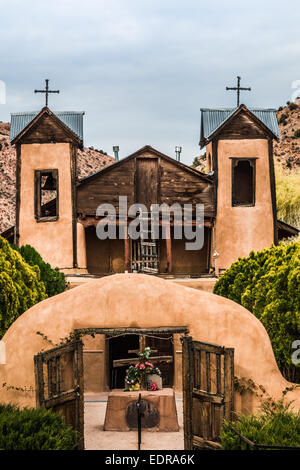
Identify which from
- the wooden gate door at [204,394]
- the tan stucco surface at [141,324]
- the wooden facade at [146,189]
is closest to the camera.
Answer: the wooden gate door at [204,394]

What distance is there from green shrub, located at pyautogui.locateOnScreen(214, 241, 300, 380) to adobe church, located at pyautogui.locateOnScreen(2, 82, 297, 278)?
814 centimetres

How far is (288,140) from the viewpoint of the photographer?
63656mm

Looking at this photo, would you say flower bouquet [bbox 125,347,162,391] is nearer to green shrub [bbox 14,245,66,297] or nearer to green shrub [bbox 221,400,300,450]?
green shrub [bbox 14,245,66,297]

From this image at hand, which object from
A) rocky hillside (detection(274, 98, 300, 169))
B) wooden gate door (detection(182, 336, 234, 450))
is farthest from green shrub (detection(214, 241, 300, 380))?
rocky hillside (detection(274, 98, 300, 169))

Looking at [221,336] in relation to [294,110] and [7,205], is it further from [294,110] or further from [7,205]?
[294,110]

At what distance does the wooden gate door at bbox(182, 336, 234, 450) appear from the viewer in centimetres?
1228

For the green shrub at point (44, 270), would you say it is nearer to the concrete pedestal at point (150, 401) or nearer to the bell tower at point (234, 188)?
the concrete pedestal at point (150, 401)

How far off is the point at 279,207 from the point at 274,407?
1079 inches

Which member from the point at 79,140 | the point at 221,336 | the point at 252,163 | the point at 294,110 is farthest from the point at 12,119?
the point at 294,110

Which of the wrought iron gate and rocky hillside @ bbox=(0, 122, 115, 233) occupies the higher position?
rocky hillside @ bbox=(0, 122, 115, 233)

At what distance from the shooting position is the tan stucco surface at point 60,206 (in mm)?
25547

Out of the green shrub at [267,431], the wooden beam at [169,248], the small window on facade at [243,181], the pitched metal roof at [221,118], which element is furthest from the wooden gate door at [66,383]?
the small window on facade at [243,181]
